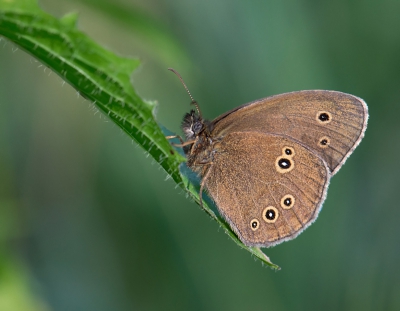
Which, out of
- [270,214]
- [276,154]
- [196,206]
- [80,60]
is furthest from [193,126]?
[80,60]

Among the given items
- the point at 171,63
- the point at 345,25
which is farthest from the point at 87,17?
the point at 171,63

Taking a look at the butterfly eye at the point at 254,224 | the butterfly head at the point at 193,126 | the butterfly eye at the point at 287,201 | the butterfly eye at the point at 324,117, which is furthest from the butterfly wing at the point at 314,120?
the butterfly eye at the point at 254,224

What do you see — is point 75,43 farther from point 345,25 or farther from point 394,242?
point 345,25

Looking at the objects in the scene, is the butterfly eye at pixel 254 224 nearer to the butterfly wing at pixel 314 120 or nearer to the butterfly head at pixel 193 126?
the butterfly wing at pixel 314 120

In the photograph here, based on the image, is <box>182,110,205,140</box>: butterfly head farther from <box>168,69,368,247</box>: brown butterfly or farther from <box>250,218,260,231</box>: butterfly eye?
<box>250,218,260,231</box>: butterfly eye

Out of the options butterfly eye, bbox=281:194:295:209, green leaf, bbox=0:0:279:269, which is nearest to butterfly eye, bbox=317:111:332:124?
butterfly eye, bbox=281:194:295:209

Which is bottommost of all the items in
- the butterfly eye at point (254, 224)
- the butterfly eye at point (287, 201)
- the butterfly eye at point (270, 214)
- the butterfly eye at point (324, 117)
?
the butterfly eye at point (254, 224)

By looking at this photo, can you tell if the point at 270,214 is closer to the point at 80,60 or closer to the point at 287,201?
the point at 287,201
